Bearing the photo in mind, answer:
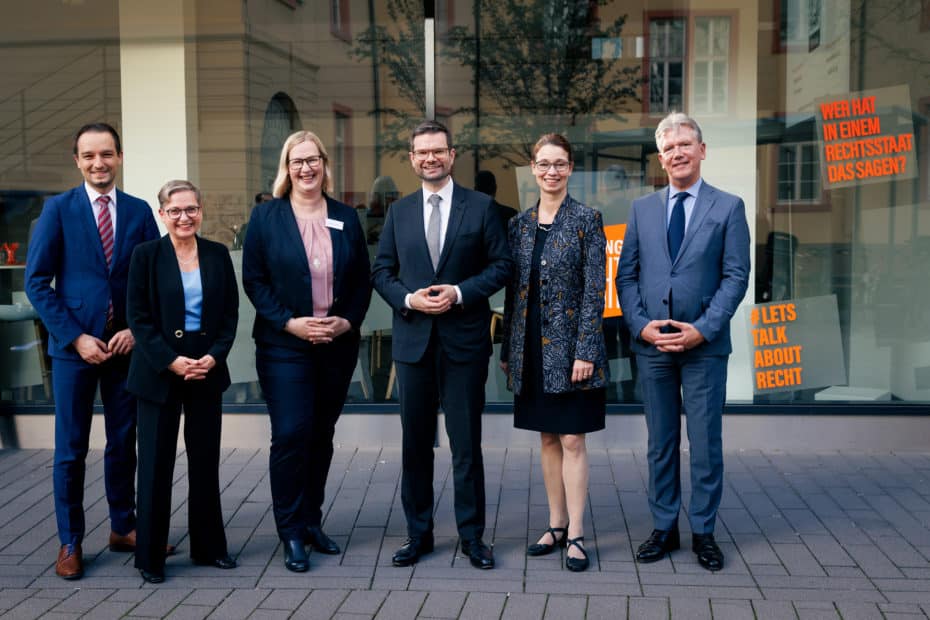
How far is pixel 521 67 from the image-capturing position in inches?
286

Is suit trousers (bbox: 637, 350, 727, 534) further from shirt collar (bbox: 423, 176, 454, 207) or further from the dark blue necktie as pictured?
shirt collar (bbox: 423, 176, 454, 207)

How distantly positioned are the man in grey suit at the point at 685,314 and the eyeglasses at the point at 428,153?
99 centimetres

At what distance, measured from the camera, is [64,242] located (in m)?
4.75

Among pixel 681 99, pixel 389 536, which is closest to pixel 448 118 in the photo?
pixel 681 99

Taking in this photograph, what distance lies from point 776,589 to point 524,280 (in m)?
1.75

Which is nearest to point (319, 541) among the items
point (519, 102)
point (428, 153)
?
point (428, 153)

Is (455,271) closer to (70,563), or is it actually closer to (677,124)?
(677,124)

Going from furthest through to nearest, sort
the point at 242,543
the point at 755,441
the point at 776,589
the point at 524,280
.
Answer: the point at 755,441, the point at 242,543, the point at 524,280, the point at 776,589

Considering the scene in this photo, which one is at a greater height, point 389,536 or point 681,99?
point 681,99

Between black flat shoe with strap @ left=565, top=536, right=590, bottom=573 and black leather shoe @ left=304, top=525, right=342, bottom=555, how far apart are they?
112cm

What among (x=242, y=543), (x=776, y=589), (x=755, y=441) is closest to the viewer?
(x=776, y=589)

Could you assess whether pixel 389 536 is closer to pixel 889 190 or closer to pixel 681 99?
pixel 681 99

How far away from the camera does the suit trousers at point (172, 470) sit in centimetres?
456

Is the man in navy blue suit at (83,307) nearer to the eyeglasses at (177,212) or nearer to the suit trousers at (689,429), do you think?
the eyeglasses at (177,212)
